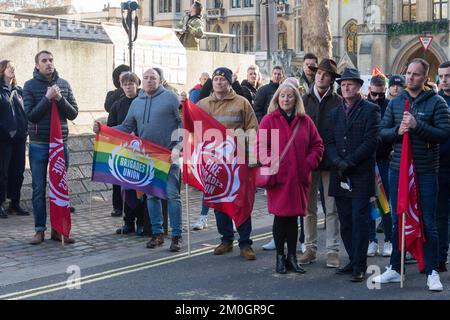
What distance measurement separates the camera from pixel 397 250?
7.81 m

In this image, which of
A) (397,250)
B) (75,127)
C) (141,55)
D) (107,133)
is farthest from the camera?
(141,55)

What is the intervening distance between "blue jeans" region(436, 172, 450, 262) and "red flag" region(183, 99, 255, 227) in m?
2.17

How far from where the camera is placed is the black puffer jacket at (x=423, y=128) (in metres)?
7.38

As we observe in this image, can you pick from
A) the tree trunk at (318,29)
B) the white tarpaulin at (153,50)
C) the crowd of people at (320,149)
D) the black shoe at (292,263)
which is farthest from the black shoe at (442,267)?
the tree trunk at (318,29)

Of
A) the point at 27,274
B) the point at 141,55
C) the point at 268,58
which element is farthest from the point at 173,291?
the point at 268,58

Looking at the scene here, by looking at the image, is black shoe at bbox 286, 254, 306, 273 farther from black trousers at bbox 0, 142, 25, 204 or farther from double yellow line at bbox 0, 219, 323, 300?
black trousers at bbox 0, 142, 25, 204

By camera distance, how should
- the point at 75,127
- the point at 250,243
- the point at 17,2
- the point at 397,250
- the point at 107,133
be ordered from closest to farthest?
the point at 397,250, the point at 250,243, the point at 107,133, the point at 75,127, the point at 17,2

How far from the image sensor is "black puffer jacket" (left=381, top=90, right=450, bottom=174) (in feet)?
24.2

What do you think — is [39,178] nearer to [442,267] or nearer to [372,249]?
[372,249]

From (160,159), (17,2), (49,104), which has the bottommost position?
(160,159)

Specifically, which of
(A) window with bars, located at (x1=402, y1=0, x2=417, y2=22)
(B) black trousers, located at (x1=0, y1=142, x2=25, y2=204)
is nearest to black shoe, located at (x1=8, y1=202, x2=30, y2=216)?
(B) black trousers, located at (x1=0, y1=142, x2=25, y2=204)

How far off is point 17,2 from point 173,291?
225 ft

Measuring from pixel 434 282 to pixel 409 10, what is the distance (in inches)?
2220
